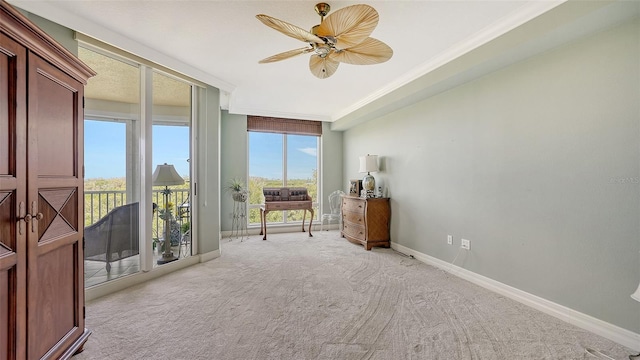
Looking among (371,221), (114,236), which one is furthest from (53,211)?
(371,221)

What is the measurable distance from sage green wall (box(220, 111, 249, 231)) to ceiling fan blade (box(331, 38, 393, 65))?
3495mm

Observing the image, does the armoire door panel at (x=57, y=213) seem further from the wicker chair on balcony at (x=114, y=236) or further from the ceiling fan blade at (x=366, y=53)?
the ceiling fan blade at (x=366, y=53)

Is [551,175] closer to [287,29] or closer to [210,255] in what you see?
[287,29]

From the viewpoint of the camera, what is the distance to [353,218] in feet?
15.2

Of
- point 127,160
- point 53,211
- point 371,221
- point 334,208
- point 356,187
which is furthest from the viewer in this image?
point 334,208

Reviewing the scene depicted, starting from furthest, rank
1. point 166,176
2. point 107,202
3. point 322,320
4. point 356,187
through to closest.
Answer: point 356,187 → point 166,176 → point 107,202 → point 322,320

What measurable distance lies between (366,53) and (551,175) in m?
1.91

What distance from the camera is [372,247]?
4.34 meters

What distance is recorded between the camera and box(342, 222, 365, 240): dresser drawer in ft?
14.5

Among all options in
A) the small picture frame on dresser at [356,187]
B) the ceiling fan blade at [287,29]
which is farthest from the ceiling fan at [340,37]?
the small picture frame on dresser at [356,187]

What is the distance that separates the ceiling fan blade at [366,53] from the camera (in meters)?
2.12

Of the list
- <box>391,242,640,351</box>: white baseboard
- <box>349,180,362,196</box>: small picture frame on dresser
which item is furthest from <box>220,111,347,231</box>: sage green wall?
<box>391,242,640,351</box>: white baseboard

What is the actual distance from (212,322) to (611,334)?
9.68 feet

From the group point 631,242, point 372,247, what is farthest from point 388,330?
point 372,247
